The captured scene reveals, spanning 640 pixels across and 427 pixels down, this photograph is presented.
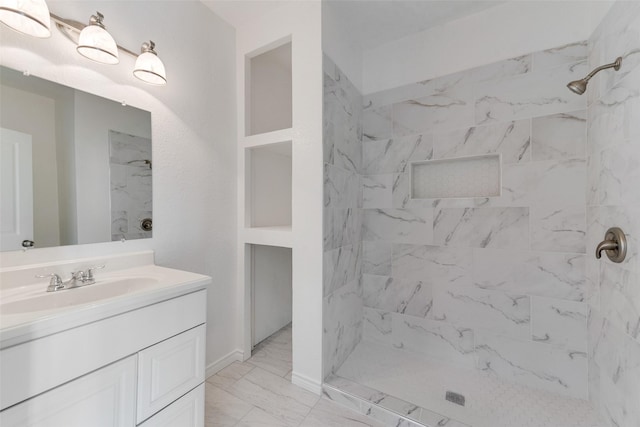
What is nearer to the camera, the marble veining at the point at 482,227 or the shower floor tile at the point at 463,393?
the shower floor tile at the point at 463,393

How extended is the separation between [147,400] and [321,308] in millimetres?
936

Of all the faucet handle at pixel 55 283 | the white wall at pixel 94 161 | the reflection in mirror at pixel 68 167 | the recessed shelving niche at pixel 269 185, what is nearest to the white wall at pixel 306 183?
the recessed shelving niche at pixel 269 185

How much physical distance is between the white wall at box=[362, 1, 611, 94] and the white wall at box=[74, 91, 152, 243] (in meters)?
1.44

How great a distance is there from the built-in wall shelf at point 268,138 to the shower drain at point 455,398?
6.25ft

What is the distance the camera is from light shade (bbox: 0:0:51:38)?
908mm

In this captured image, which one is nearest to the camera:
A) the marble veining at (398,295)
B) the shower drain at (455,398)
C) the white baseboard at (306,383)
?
the shower drain at (455,398)

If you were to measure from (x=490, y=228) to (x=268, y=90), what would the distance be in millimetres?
2141

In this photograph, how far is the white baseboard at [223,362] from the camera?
1.75 m

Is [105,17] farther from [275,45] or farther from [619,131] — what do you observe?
[619,131]

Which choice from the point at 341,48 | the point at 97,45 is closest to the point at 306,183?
the point at 341,48

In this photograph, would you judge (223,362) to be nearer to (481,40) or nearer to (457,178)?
(457,178)

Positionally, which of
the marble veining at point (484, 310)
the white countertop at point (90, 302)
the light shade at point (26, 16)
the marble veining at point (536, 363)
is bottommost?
the marble veining at point (536, 363)

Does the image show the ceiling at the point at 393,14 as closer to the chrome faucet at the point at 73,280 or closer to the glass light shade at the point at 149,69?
the glass light shade at the point at 149,69

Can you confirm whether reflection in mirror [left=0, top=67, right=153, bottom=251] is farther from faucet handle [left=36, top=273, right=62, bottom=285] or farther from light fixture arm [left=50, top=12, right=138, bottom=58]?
light fixture arm [left=50, top=12, right=138, bottom=58]
